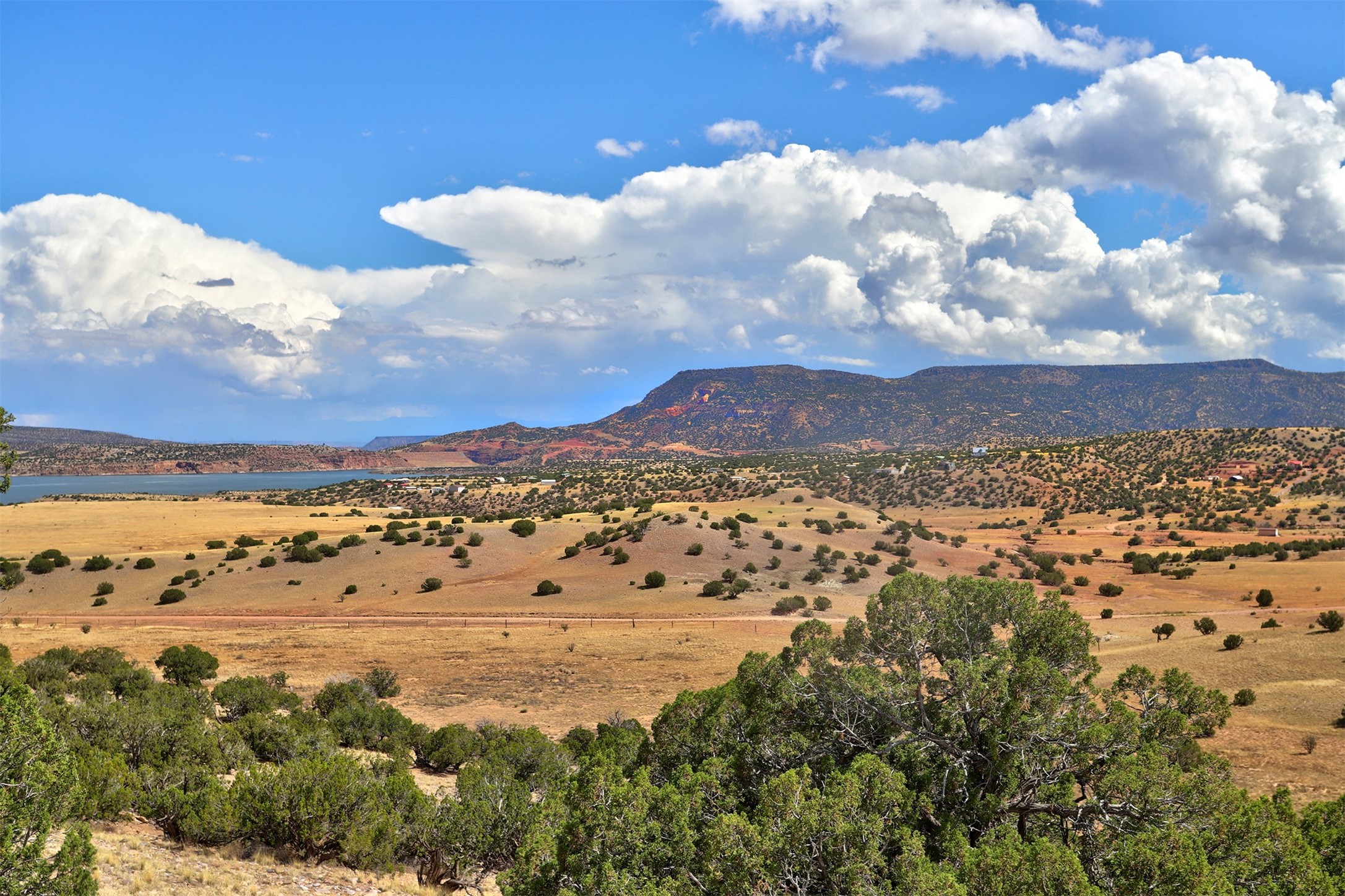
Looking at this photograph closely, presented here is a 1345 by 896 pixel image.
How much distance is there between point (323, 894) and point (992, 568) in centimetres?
4890

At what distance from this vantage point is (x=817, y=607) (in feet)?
142

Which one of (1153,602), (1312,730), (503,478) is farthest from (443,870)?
(503,478)

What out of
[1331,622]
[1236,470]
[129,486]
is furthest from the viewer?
[129,486]

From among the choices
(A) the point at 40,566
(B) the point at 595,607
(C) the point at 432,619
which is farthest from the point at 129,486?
(B) the point at 595,607

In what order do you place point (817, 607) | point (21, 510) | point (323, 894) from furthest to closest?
point (21, 510) → point (817, 607) → point (323, 894)

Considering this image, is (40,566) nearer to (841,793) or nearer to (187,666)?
(187,666)

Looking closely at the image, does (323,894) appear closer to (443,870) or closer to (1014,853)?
(443,870)

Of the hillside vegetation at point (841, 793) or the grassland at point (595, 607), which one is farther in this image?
the grassland at point (595, 607)

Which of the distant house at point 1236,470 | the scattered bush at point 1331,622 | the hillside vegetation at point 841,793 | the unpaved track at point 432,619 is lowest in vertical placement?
the unpaved track at point 432,619

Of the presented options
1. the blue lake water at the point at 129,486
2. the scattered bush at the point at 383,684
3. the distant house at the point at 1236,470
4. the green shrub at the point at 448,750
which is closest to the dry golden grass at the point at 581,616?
the scattered bush at the point at 383,684

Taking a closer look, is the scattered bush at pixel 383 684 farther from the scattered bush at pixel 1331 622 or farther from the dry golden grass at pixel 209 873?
the scattered bush at pixel 1331 622

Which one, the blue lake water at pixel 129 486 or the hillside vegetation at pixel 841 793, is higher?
the hillside vegetation at pixel 841 793

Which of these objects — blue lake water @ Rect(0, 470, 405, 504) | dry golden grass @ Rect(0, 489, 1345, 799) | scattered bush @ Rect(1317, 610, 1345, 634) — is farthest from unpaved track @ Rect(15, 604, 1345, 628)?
blue lake water @ Rect(0, 470, 405, 504)

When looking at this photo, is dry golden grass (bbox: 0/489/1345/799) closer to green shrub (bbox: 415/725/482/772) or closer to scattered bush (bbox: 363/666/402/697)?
scattered bush (bbox: 363/666/402/697)
